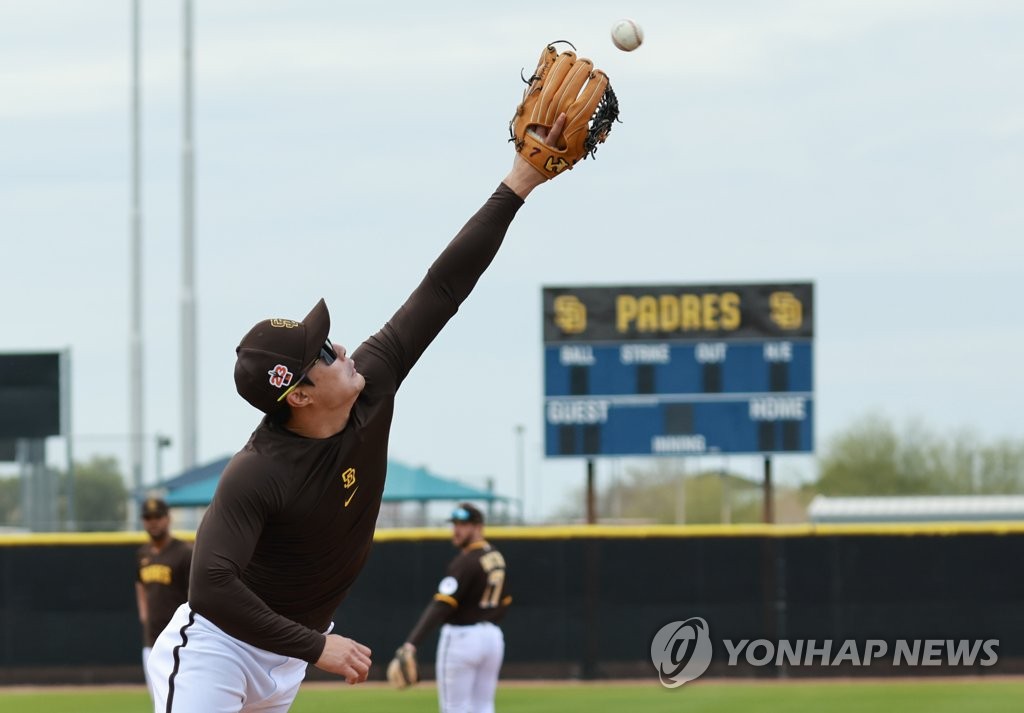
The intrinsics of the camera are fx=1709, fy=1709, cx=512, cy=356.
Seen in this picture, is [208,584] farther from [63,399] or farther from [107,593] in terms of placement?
[63,399]

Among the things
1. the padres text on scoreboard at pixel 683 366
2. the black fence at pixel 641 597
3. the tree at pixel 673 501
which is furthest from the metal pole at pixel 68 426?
the tree at pixel 673 501

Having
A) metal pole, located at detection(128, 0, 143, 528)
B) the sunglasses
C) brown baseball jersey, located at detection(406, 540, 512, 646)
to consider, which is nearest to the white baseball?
the sunglasses

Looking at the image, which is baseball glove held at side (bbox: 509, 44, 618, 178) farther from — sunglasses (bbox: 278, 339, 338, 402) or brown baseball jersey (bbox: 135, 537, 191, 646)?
brown baseball jersey (bbox: 135, 537, 191, 646)

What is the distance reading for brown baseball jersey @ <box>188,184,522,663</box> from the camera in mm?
4652

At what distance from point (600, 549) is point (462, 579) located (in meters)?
6.94

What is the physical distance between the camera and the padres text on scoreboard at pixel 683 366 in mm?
20422

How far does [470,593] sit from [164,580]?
2.19m

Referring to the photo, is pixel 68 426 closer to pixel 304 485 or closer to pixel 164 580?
pixel 164 580

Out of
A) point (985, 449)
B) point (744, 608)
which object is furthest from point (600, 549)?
point (985, 449)

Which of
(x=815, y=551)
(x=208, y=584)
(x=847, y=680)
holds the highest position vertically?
(x=208, y=584)

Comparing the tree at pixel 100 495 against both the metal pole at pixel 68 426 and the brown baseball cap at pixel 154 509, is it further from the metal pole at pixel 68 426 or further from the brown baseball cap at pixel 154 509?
the brown baseball cap at pixel 154 509

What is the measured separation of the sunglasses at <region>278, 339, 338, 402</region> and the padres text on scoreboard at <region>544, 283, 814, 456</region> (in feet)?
51.4

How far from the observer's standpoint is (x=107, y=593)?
18766 mm

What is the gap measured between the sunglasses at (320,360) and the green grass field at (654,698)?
10.6 meters
